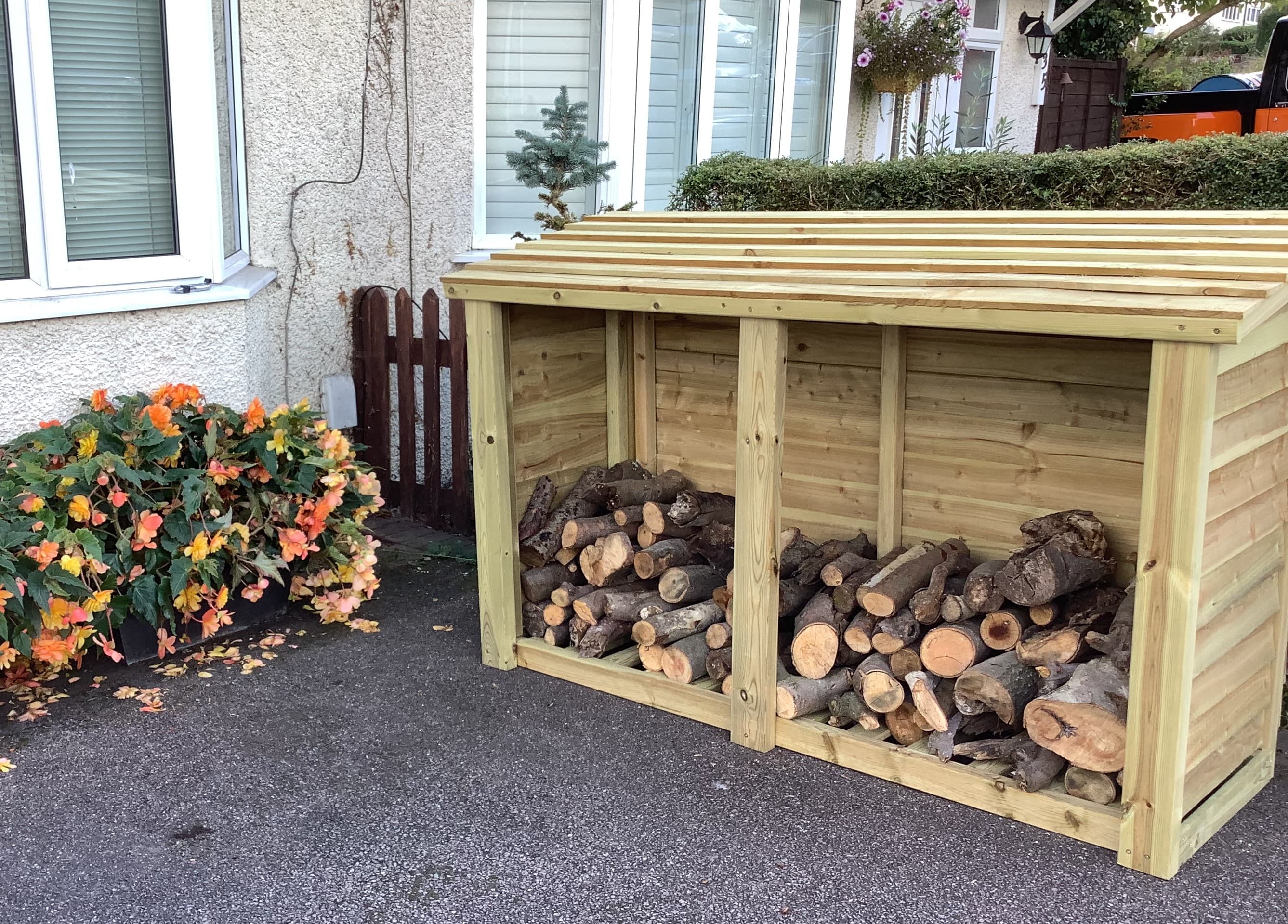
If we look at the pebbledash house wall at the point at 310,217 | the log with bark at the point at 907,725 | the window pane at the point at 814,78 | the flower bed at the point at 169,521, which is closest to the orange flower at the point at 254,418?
the flower bed at the point at 169,521

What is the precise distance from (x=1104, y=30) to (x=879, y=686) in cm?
1450

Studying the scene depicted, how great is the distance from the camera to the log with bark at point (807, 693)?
3691mm

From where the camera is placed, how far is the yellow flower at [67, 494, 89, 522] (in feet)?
13.0

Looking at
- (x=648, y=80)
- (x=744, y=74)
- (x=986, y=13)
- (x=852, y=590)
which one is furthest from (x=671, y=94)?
(x=986, y=13)

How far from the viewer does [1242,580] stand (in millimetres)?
3213

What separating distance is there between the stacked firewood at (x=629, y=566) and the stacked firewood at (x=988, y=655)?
41cm

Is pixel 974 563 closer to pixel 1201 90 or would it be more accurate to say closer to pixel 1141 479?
pixel 1141 479

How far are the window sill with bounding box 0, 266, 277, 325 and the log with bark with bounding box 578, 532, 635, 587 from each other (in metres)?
2.03

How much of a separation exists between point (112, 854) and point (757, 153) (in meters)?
7.08

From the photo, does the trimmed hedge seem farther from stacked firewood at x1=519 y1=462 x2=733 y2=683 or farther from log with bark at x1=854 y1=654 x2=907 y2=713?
log with bark at x1=854 y1=654 x2=907 y2=713

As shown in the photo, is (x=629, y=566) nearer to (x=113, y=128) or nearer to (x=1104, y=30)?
(x=113, y=128)

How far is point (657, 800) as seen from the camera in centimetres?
340

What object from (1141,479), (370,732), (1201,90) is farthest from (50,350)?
(1201,90)

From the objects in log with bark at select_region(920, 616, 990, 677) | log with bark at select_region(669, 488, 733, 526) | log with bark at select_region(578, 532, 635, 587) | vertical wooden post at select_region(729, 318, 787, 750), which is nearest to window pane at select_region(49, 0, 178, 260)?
log with bark at select_region(578, 532, 635, 587)
